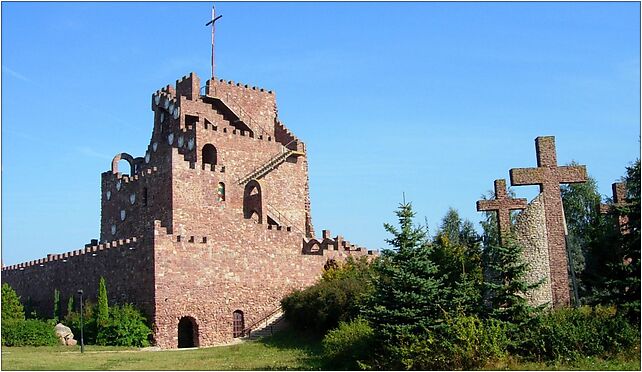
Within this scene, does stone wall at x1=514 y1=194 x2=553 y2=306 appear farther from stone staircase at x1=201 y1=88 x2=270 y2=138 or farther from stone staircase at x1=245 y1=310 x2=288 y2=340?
stone staircase at x1=201 y1=88 x2=270 y2=138

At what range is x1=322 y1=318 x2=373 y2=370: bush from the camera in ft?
72.8

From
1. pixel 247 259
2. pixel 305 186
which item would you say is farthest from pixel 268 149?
pixel 247 259

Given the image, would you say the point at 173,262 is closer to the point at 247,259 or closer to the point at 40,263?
the point at 247,259

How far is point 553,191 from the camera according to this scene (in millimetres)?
22594

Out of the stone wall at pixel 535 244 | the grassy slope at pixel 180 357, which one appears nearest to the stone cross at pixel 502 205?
the stone wall at pixel 535 244

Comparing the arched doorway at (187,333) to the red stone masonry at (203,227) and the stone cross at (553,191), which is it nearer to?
the red stone masonry at (203,227)

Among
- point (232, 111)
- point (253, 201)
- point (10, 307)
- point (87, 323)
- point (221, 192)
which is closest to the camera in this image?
point (87, 323)

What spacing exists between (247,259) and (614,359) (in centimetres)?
2345

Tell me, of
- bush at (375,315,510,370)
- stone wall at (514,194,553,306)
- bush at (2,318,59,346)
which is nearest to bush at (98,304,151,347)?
bush at (2,318,59,346)

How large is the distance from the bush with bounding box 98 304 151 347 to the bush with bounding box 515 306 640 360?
1990cm

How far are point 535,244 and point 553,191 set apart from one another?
186cm

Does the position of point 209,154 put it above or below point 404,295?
above

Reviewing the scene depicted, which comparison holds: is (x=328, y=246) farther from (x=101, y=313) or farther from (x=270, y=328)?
(x=101, y=313)

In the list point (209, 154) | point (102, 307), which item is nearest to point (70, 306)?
point (102, 307)
